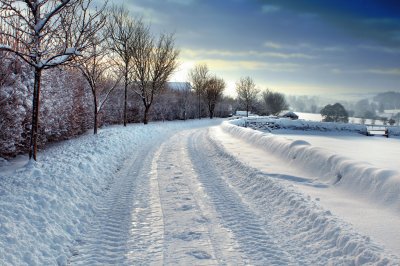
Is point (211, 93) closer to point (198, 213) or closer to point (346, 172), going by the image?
point (346, 172)

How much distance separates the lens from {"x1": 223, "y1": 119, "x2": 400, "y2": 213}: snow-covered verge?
720 centimetres

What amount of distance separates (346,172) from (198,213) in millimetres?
4764

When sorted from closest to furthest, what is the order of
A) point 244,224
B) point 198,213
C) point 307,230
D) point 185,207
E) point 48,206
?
1. point 307,230
2. point 244,224
3. point 48,206
4. point 198,213
5. point 185,207

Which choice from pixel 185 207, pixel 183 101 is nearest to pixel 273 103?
pixel 183 101

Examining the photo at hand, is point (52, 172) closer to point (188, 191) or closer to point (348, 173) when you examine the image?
point (188, 191)

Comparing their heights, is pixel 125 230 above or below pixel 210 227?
below

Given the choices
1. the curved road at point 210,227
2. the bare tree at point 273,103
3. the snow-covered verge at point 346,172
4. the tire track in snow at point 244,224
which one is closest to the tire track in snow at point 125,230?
the curved road at point 210,227

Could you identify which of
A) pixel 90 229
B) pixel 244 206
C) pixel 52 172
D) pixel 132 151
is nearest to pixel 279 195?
pixel 244 206

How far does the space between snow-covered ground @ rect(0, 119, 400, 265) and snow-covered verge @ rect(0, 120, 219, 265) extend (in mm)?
19

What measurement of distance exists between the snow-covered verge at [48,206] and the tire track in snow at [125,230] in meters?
0.25

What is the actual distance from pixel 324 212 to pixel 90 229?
4.61m

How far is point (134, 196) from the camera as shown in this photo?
8.05 metres

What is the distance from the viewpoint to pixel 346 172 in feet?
29.3

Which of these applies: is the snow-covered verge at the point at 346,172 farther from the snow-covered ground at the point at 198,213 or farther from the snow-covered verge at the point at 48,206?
the snow-covered verge at the point at 48,206
